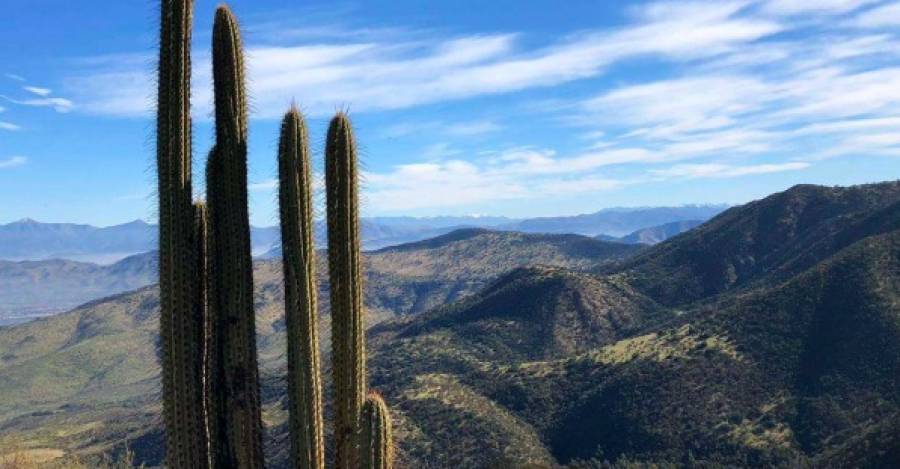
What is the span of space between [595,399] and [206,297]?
104255mm

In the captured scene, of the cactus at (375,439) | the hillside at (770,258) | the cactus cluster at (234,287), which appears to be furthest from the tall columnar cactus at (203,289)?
the hillside at (770,258)

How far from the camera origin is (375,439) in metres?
12.4

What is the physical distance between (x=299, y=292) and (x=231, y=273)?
1145 mm

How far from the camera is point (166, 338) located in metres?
12.3

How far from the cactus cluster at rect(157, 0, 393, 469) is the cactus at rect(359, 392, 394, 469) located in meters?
0.02

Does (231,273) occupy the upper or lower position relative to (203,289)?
upper

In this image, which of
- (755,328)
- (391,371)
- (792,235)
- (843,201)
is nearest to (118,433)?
(391,371)

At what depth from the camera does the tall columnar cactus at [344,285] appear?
13461 mm

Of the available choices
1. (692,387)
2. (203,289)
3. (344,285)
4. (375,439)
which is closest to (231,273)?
(203,289)

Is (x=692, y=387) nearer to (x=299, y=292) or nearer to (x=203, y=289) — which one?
(x=299, y=292)

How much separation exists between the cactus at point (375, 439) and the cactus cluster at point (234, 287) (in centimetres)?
2

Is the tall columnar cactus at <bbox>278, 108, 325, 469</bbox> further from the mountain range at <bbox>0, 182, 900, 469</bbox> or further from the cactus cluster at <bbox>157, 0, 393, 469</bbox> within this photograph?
the mountain range at <bbox>0, 182, 900, 469</bbox>

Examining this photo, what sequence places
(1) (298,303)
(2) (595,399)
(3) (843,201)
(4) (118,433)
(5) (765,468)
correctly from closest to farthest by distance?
(1) (298,303), (5) (765,468), (2) (595,399), (4) (118,433), (3) (843,201)

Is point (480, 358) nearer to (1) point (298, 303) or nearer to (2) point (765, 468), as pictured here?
(2) point (765, 468)
